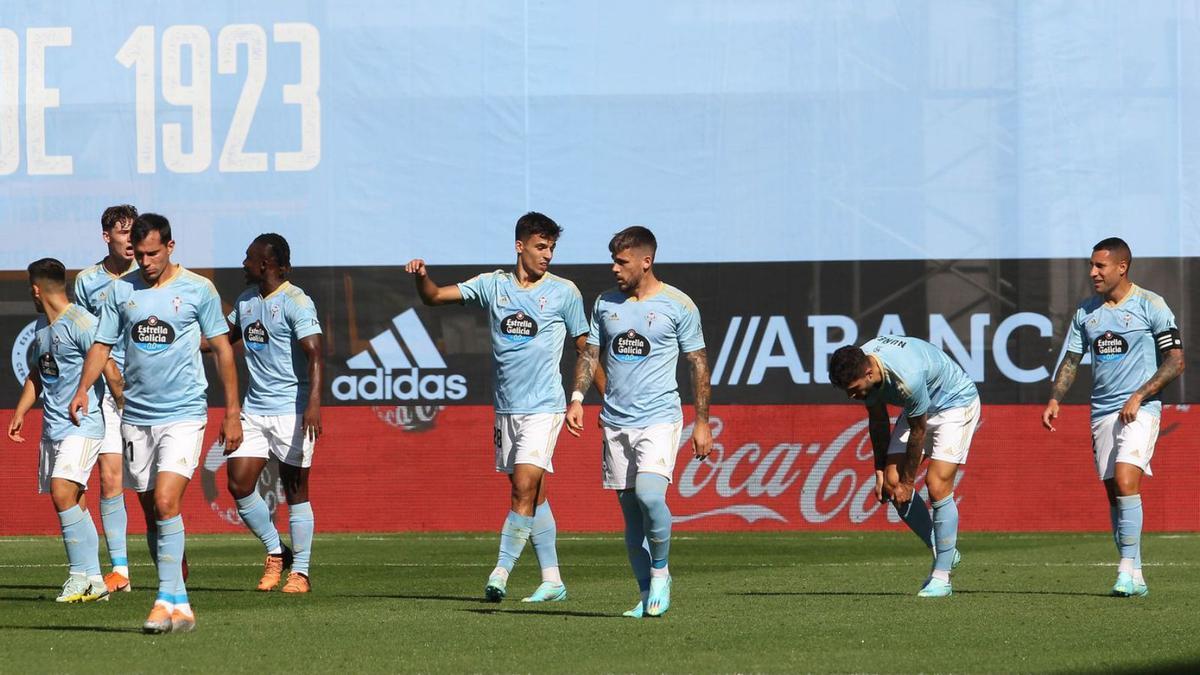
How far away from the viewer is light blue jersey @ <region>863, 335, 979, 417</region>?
36.7 ft

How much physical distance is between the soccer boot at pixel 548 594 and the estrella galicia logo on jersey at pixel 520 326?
4.81 feet

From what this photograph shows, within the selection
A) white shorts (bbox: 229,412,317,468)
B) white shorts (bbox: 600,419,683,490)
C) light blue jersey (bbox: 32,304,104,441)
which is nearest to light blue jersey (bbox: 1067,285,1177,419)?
white shorts (bbox: 600,419,683,490)

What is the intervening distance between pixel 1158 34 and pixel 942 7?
219 centimetres

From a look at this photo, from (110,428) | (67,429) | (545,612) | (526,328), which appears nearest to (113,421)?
(110,428)

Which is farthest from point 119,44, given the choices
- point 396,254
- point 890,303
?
point 890,303

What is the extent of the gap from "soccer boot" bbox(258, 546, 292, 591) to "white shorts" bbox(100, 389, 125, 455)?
1213 mm

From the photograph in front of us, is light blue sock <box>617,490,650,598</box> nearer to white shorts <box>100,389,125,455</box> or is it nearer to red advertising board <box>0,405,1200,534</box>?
white shorts <box>100,389,125,455</box>

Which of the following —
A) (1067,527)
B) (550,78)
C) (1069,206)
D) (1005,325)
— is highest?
(550,78)

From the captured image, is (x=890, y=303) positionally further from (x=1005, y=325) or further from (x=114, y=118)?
(x=114, y=118)

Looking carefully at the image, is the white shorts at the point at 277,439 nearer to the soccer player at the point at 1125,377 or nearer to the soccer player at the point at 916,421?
the soccer player at the point at 916,421

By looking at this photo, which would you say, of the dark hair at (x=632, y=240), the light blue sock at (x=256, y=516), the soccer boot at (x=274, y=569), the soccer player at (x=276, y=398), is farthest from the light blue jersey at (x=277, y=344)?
the dark hair at (x=632, y=240)

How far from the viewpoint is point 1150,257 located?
19.7 m

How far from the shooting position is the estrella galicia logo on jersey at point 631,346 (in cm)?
1069

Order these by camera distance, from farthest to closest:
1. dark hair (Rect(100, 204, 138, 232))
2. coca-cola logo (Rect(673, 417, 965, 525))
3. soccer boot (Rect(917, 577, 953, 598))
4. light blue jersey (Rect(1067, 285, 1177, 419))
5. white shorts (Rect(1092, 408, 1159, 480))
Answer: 1. coca-cola logo (Rect(673, 417, 965, 525))
2. dark hair (Rect(100, 204, 138, 232))
3. light blue jersey (Rect(1067, 285, 1177, 419))
4. white shorts (Rect(1092, 408, 1159, 480))
5. soccer boot (Rect(917, 577, 953, 598))
